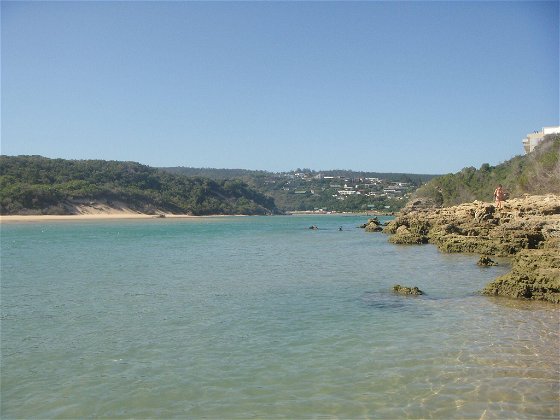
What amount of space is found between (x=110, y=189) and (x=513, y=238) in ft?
313

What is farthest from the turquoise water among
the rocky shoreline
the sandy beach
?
the sandy beach

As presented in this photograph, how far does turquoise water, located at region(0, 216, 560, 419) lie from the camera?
20.9ft

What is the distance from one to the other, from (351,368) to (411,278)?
9.83 m

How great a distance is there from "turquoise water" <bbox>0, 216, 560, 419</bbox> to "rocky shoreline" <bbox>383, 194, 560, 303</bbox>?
2.74ft

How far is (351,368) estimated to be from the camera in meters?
7.60

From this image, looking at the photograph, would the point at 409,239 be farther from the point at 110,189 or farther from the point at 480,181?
the point at 110,189

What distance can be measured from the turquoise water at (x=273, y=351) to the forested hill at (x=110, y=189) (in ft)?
264

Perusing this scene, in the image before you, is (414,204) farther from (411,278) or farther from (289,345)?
(289,345)

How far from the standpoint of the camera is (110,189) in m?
105

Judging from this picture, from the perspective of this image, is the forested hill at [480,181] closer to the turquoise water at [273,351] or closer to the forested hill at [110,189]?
the turquoise water at [273,351]

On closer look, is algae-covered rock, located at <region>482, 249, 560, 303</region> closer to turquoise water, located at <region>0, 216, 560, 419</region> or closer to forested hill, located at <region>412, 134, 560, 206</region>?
turquoise water, located at <region>0, 216, 560, 419</region>

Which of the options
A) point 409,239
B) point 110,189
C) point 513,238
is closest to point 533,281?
point 513,238

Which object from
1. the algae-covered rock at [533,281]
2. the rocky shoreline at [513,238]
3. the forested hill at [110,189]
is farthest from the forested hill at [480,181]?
the forested hill at [110,189]

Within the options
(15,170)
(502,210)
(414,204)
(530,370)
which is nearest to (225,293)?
(530,370)
